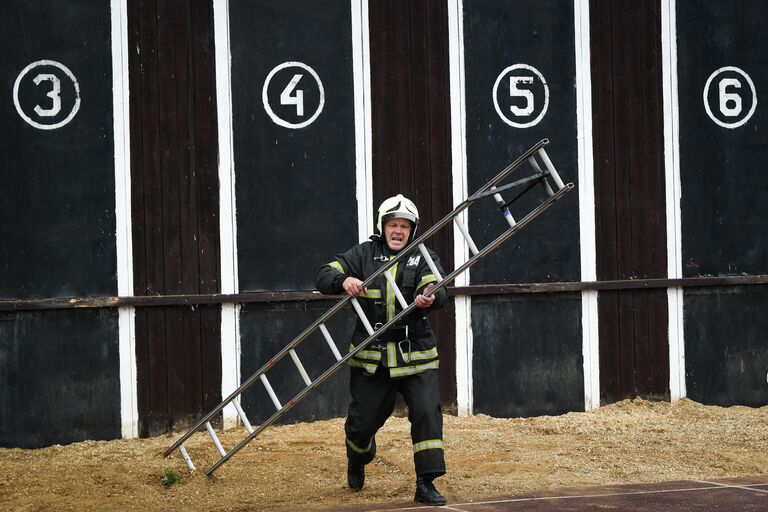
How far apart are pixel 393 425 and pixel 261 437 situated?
1.15 meters

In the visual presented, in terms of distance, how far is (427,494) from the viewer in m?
6.55

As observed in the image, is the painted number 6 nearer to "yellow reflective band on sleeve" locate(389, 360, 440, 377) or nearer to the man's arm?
the man's arm

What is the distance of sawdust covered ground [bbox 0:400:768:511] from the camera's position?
22.9 ft

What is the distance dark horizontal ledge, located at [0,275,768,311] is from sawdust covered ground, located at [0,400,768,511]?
1.06 m

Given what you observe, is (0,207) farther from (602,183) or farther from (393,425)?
(602,183)

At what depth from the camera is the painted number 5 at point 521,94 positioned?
9969mm

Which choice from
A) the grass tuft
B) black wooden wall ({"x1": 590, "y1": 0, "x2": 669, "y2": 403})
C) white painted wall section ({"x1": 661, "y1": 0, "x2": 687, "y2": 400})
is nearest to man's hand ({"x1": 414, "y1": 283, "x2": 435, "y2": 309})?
the grass tuft

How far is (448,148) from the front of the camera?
9805 millimetres

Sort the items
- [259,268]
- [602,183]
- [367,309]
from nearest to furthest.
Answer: [367,309] < [259,268] < [602,183]

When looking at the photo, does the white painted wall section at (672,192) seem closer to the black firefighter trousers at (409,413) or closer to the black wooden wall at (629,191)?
the black wooden wall at (629,191)

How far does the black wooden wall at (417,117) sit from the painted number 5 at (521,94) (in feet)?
1.96

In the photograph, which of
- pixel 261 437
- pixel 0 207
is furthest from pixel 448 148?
pixel 0 207

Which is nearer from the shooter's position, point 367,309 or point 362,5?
point 367,309

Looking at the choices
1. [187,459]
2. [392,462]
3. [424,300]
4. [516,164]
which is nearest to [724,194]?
[516,164]
